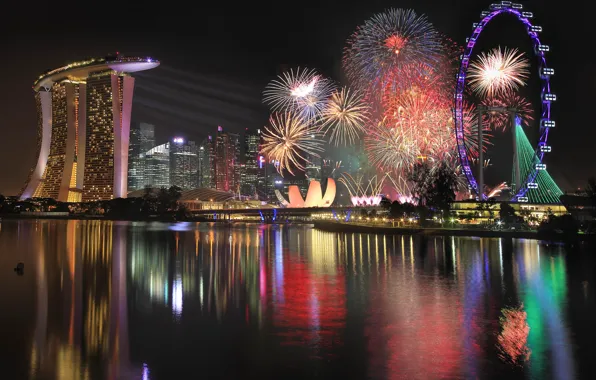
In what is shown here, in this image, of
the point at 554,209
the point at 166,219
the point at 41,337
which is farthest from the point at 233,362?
the point at 166,219

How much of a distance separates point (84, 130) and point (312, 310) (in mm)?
98783

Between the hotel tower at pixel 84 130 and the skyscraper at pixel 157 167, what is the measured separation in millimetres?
43334

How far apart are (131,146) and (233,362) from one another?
6147 inches

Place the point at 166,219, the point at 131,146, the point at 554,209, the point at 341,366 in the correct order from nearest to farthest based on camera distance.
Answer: the point at 341,366 → the point at 554,209 → the point at 166,219 → the point at 131,146

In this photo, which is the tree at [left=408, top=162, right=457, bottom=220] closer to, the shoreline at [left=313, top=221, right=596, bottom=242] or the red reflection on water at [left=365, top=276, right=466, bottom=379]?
the shoreline at [left=313, top=221, right=596, bottom=242]

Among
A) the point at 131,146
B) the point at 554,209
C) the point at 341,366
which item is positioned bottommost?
the point at 341,366

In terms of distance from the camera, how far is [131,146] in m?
158

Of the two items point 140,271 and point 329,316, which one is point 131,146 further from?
point 329,316

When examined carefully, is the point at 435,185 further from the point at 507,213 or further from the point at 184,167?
the point at 184,167

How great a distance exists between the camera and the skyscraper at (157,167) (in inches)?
5989

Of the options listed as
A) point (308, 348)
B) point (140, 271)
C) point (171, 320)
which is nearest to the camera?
point (308, 348)

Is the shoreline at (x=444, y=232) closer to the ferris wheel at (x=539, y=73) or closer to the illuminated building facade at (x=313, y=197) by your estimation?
the ferris wheel at (x=539, y=73)

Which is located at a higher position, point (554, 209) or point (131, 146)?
point (131, 146)

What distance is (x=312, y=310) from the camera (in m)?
13.0
